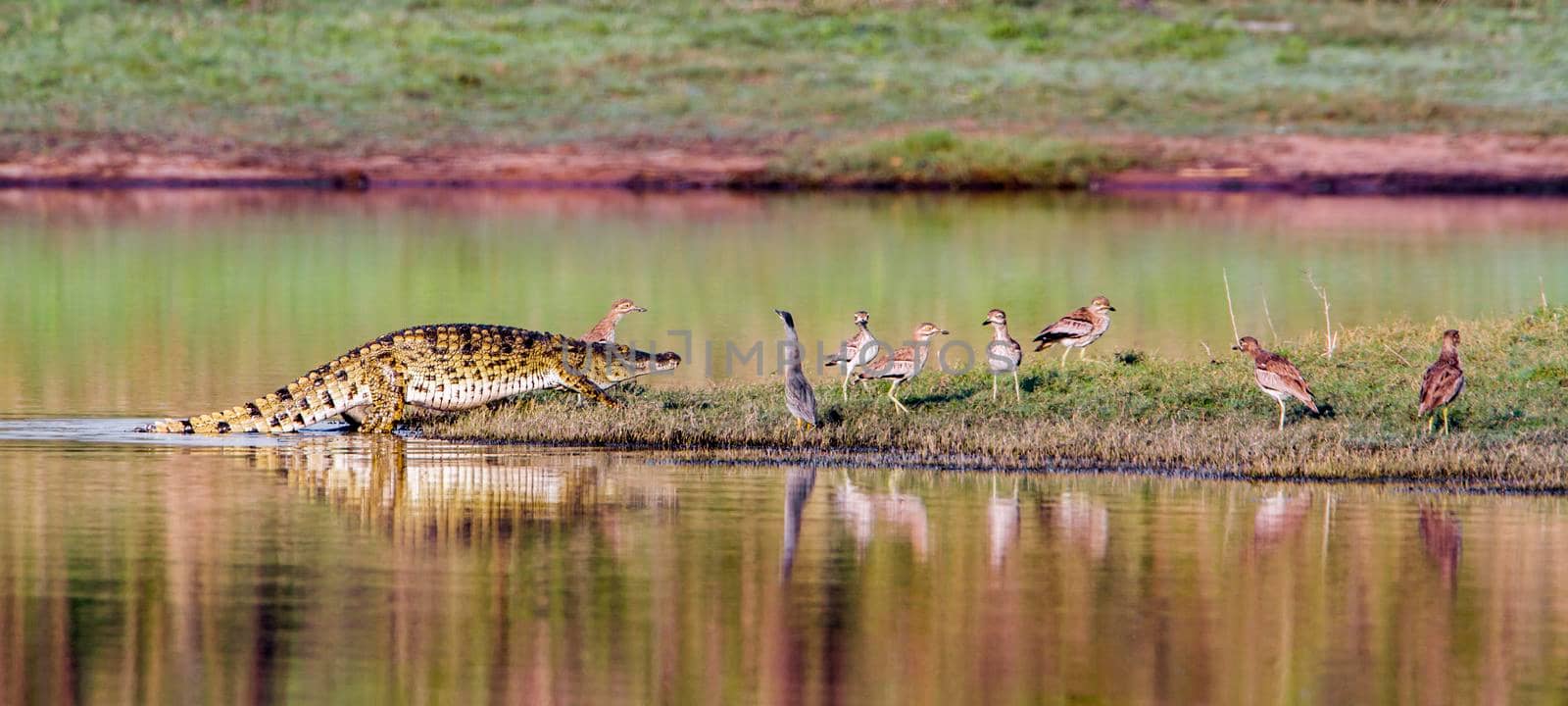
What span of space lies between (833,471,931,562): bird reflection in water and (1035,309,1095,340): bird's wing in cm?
348

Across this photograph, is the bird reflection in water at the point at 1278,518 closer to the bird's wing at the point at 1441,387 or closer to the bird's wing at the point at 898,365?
the bird's wing at the point at 1441,387

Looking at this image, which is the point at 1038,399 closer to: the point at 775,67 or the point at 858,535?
the point at 858,535

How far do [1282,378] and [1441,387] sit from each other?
1.11 meters

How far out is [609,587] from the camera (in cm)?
1404

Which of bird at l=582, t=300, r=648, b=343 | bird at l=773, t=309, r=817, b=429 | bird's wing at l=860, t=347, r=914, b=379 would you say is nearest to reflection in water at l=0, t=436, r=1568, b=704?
bird at l=773, t=309, r=817, b=429

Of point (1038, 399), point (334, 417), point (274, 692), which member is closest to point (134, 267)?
point (334, 417)

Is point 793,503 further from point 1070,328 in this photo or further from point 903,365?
point 1070,328

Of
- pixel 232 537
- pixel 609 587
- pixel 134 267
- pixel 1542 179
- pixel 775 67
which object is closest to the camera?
pixel 609 587

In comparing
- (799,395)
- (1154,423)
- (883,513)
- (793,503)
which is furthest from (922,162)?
(883,513)

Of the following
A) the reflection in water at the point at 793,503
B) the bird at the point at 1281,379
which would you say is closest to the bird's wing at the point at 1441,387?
the bird at the point at 1281,379

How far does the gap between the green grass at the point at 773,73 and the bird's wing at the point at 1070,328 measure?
40.7 metres

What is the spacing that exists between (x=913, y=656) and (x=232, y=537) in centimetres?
492

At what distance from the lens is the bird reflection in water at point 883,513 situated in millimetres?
15562

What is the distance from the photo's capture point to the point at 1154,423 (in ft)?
63.6
